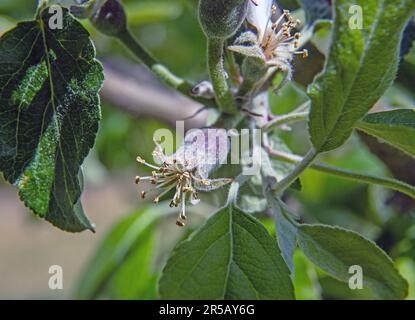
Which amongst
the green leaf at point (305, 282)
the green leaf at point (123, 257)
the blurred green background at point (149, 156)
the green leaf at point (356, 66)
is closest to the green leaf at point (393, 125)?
the green leaf at point (356, 66)

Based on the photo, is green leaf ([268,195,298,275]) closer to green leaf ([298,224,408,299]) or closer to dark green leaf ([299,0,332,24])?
green leaf ([298,224,408,299])

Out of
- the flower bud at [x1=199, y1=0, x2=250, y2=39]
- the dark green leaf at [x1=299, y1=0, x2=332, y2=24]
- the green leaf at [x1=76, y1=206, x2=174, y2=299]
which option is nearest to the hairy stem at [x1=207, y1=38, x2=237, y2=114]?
the flower bud at [x1=199, y1=0, x2=250, y2=39]

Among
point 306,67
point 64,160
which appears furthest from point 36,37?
point 306,67

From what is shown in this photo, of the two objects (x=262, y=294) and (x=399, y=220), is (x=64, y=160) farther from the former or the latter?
(x=399, y=220)

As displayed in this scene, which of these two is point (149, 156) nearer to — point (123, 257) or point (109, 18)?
point (123, 257)

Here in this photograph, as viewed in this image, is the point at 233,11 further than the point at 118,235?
No
